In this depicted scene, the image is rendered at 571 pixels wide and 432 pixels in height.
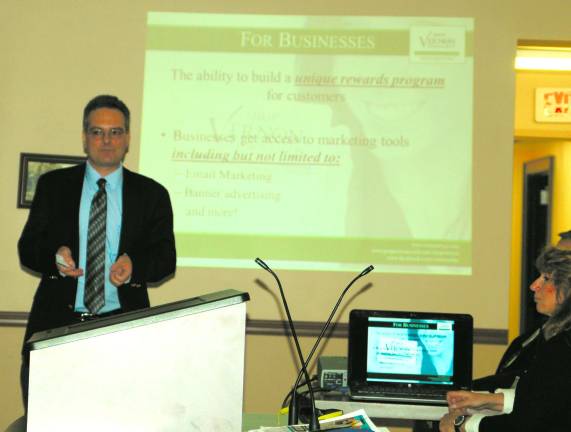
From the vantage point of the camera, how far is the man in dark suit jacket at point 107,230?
3199 millimetres

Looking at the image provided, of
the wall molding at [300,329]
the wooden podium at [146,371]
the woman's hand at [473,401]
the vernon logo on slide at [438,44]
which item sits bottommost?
the woman's hand at [473,401]

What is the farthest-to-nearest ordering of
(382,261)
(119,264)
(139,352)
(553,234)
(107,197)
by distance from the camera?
1. (553,234)
2. (382,261)
3. (107,197)
4. (119,264)
5. (139,352)

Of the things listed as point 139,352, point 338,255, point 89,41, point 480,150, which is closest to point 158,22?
point 89,41

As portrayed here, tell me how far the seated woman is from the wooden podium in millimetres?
1131

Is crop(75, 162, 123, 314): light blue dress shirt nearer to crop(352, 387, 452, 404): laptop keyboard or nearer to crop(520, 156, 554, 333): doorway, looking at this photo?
crop(352, 387, 452, 404): laptop keyboard

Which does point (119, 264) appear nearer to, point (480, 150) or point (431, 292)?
point (431, 292)

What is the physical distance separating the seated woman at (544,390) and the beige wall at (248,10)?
1.38m

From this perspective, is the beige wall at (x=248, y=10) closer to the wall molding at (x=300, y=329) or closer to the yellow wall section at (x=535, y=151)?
the wall molding at (x=300, y=329)

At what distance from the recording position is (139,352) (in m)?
1.48

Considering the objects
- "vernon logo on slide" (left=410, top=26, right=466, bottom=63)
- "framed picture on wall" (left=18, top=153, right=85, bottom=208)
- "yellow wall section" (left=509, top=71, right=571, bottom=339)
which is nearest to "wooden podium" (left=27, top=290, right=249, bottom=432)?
"framed picture on wall" (left=18, top=153, right=85, bottom=208)

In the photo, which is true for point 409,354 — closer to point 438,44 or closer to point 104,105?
point 104,105

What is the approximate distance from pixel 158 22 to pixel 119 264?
1.81m

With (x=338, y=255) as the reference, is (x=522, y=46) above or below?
above

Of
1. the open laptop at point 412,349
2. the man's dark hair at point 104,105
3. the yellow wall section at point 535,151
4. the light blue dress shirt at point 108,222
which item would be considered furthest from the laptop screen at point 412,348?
the yellow wall section at point 535,151
